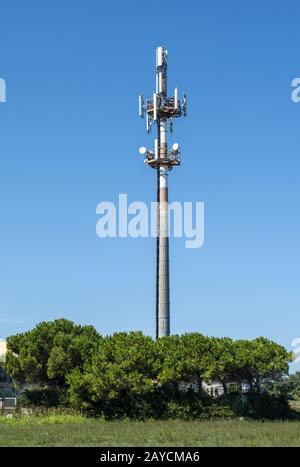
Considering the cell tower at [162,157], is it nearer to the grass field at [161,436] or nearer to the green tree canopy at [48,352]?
the green tree canopy at [48,352]

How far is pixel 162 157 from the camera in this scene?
5650 centimetres

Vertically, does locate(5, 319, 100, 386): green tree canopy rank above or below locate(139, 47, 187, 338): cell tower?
below

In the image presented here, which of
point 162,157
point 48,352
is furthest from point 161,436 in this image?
point 162,157

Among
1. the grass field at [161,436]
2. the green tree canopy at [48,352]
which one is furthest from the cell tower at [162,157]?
the grass field at [161,436]

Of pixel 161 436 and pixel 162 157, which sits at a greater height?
pixel 162 157

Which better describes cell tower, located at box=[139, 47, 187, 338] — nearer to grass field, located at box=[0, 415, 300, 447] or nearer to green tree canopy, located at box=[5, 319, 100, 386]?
green tree canopy, located at box=[5, 319, 100, 386]

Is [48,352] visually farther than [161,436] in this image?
Yes

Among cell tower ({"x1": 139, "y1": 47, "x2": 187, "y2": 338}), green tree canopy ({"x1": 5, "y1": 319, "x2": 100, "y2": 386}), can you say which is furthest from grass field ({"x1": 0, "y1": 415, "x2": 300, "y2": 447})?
cell tower ({"x1": 139, "y1": 47, "x2": 187, "y2": 338})

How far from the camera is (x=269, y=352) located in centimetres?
4291

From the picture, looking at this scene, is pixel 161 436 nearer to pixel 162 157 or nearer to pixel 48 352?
pixel 48 352

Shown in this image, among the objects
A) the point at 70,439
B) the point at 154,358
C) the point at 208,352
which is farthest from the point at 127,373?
the point at 70,439

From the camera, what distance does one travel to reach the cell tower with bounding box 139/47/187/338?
53.8 meters
